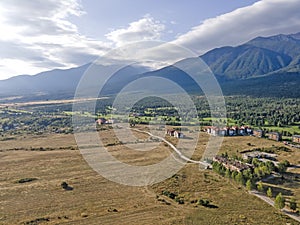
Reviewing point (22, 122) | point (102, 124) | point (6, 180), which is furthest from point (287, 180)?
point (22, 122)

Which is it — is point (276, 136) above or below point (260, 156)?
above

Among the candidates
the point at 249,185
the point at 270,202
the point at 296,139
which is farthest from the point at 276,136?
the point at 270,202

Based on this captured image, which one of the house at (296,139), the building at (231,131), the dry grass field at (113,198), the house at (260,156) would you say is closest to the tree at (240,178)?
the dry grass field at (113,198)

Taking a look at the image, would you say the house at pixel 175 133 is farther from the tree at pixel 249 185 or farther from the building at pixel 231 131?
the tree at pixel 249 185

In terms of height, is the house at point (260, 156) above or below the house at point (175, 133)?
below

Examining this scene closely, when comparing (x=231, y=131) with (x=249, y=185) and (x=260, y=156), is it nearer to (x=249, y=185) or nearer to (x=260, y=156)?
(x=260, y=156)

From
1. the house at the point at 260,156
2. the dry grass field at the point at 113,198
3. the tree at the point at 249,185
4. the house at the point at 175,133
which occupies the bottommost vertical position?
the dry grass field at the point at 113,198

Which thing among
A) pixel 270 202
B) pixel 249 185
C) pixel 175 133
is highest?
pixel 175 133

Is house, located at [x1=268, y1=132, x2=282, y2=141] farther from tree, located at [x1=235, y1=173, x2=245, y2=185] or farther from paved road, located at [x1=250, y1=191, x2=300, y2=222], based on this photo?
paved road, located at [x1=250, y1=191, x2=300, y2=222]
